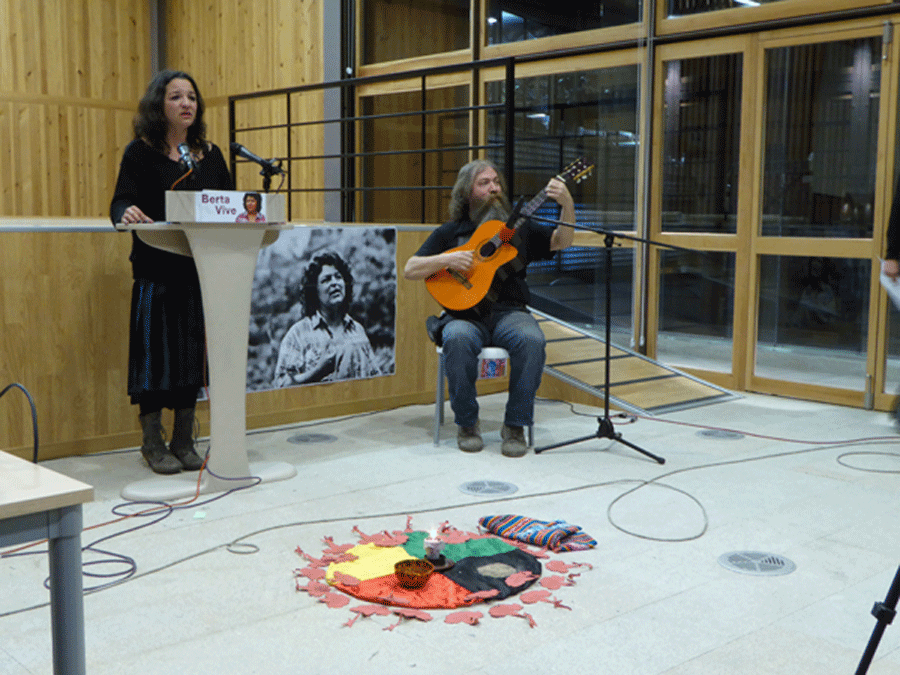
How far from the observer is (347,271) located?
14.6ft

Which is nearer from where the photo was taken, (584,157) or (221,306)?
(221,306)

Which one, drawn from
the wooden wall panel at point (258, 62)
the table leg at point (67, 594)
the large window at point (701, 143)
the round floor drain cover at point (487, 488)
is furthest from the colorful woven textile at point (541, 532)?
the wooden wall panel at point (258, 62)

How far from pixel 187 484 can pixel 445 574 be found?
1.28 m

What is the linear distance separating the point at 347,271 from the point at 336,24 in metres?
3.14

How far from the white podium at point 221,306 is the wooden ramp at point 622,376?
2.11 m

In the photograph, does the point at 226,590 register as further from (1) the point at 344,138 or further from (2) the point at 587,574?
(1) the point at 344,138

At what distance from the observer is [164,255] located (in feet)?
11.2

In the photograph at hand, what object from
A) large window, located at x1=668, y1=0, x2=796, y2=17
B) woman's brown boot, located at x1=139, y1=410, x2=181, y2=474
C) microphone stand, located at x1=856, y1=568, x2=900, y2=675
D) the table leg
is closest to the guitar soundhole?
woman's brown boot, located at x1=139, y1=410, x2=181, y2=474

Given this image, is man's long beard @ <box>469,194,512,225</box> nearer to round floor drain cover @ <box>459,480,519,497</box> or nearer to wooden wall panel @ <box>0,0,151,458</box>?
round floor drain cover @ <box>459,480,519,497</box>

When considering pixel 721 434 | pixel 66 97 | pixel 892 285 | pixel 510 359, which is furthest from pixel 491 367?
pixel 66 97

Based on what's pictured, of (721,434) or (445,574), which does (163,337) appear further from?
(721,434)

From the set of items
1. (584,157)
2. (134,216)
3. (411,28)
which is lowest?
(134,216)

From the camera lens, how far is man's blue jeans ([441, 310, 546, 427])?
3906 mm

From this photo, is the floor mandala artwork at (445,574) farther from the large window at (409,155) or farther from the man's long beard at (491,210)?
the large window at (409,155)
